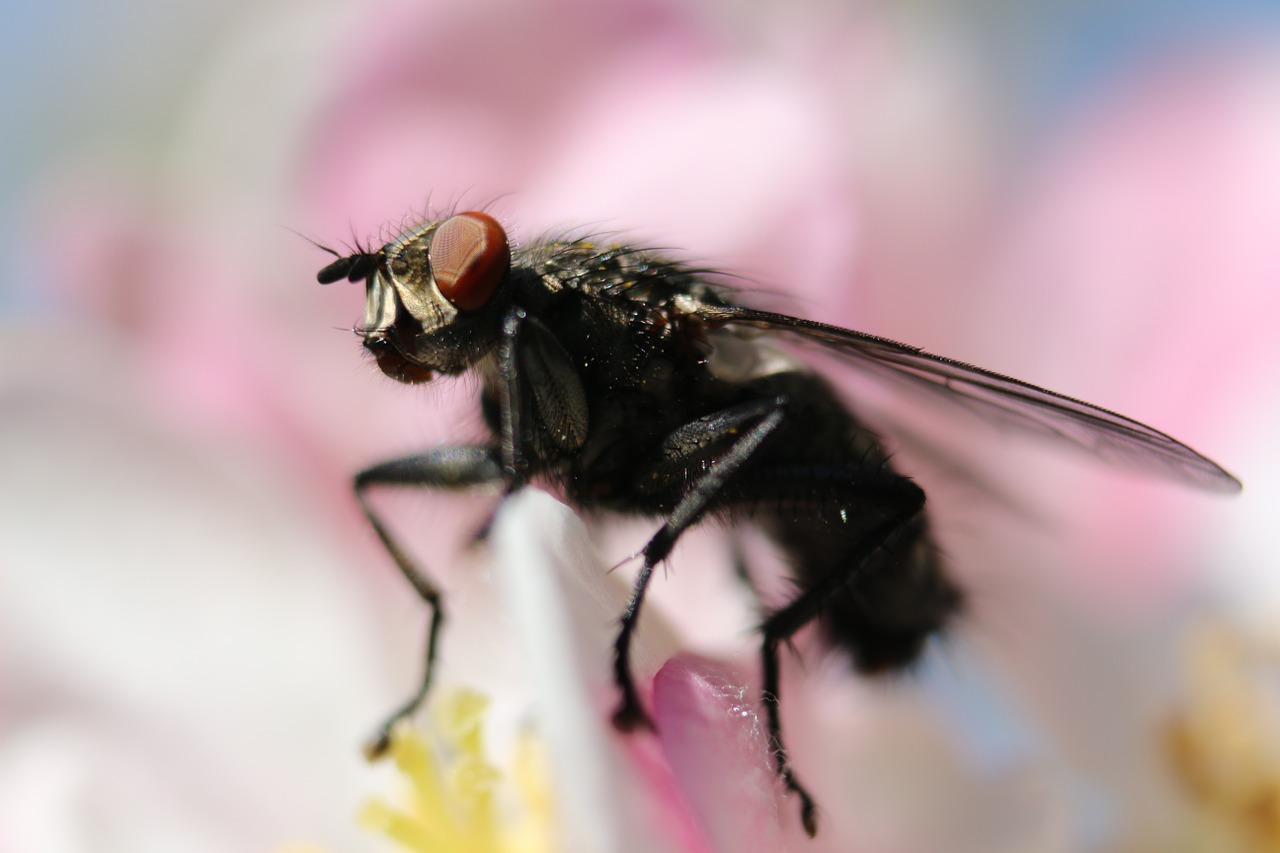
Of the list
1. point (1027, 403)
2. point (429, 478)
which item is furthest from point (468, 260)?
point (1027, 403)

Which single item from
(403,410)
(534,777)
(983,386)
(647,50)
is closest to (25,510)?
(403,410)

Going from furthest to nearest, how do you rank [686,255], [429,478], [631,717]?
[686,255] → [429,478] → [631,717]

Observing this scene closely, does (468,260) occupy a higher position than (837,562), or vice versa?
(468,260)

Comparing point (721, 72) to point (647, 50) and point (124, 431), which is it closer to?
point (647, 50)

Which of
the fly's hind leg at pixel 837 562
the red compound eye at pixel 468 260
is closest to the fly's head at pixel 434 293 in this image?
the red compound eye at pixel 468 260

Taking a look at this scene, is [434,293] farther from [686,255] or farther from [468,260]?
[686,255]

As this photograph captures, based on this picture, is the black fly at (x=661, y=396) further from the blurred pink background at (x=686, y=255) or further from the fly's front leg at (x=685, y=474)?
the blurred pink background at (x=686, y=255)
